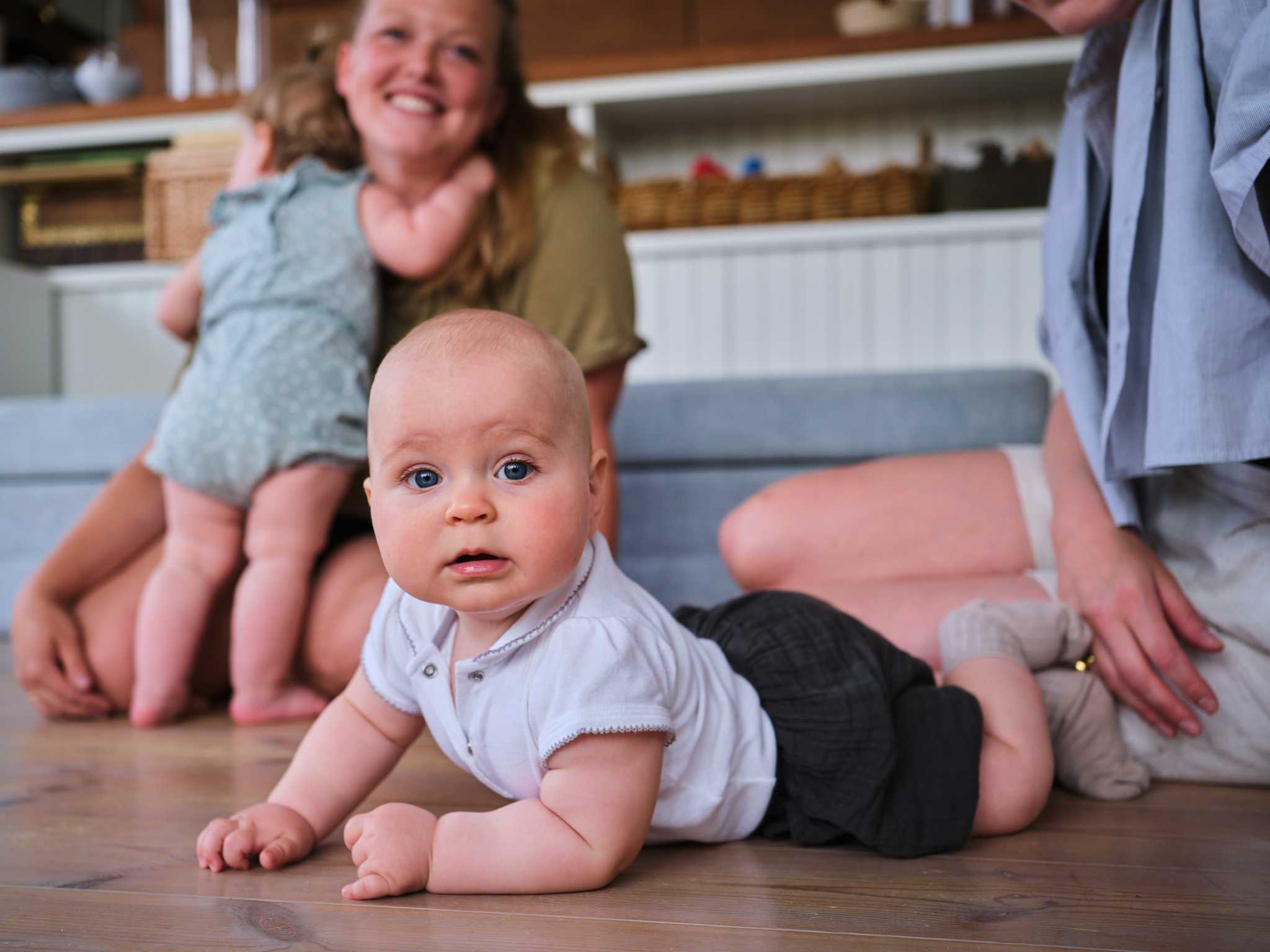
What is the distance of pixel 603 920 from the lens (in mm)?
654

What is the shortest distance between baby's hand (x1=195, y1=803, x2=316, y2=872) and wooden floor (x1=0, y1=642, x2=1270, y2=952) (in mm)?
10

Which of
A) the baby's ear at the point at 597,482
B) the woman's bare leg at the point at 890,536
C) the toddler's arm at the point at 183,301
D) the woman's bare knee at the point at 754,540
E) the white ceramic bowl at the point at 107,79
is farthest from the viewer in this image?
the white ceramic bowl at the point at 107,79

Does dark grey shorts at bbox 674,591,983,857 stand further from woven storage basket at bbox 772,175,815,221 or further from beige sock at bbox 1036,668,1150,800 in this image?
woven storage basket at bbox 772,175,815,221

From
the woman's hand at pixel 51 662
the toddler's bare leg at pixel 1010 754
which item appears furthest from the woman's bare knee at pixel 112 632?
the toddler's bare leg at pixel 1010 754

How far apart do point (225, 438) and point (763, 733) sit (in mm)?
733

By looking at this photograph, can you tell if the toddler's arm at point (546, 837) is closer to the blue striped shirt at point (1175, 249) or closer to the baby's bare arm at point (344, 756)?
the baby's bare arm at point (344, 756)

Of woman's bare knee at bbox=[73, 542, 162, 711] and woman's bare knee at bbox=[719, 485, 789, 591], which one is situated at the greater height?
woman's bare knee at bbox=[719, 485, 789, 591]

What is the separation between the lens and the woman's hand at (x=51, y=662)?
129 cm

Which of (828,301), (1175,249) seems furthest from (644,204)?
(1175,249)

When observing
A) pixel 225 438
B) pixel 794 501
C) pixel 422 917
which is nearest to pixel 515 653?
pixel 422 917

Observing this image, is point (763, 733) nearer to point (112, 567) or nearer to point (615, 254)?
Result: point (615, 254)

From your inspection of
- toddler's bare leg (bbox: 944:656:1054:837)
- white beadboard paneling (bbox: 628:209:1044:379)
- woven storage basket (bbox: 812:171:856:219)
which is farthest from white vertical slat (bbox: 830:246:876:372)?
toddler's bare leg (bbox: 944:656:1054:837)

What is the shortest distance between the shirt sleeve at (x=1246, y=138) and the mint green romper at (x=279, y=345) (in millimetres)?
882

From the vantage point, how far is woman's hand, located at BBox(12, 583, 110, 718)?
129 cm
